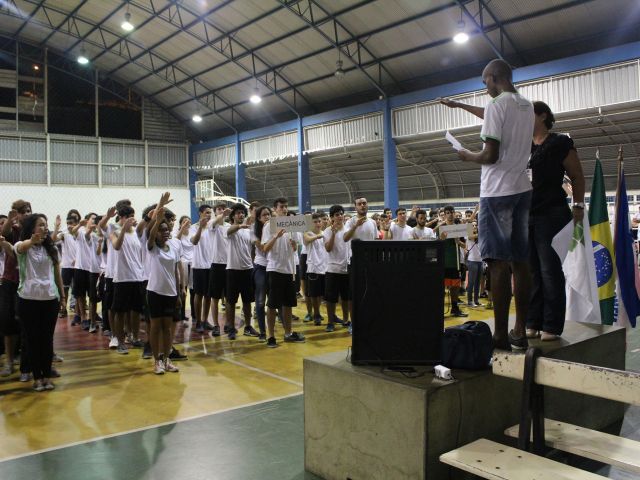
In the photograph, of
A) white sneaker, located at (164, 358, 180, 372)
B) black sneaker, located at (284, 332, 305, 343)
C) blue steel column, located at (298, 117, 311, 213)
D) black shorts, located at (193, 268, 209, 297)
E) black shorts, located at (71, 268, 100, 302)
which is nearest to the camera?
white sneaker, located at (164, 358, 180, 372)

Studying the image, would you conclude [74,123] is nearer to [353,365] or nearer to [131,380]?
[131,380]

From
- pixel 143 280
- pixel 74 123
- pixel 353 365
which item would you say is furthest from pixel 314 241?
pixel 74 123

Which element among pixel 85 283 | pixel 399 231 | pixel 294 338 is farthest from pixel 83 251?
pixel 399 231

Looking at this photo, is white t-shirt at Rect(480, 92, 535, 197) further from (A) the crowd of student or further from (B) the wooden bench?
(A) the crowd of student

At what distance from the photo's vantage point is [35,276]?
505 cm

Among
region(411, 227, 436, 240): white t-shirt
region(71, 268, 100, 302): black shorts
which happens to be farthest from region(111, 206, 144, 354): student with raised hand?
region(411, 227, 436, 240): white t-shirt

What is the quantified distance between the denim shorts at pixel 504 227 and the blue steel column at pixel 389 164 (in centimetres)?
1449

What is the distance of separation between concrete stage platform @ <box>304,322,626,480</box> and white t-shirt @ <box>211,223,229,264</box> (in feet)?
15.9

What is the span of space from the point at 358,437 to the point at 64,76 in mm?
25122

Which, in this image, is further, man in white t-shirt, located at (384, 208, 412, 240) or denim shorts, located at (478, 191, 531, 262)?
man in white t-shirt, located at (384, 208, 412, 240)

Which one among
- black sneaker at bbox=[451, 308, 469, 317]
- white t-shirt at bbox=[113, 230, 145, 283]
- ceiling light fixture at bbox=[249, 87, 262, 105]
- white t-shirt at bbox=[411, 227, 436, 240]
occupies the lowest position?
black sneaker at bbox=[451, 308, 469, 317]

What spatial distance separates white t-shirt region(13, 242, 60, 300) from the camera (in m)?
5.03

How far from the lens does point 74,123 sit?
24.1 metres

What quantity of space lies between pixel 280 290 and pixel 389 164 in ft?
38.2
